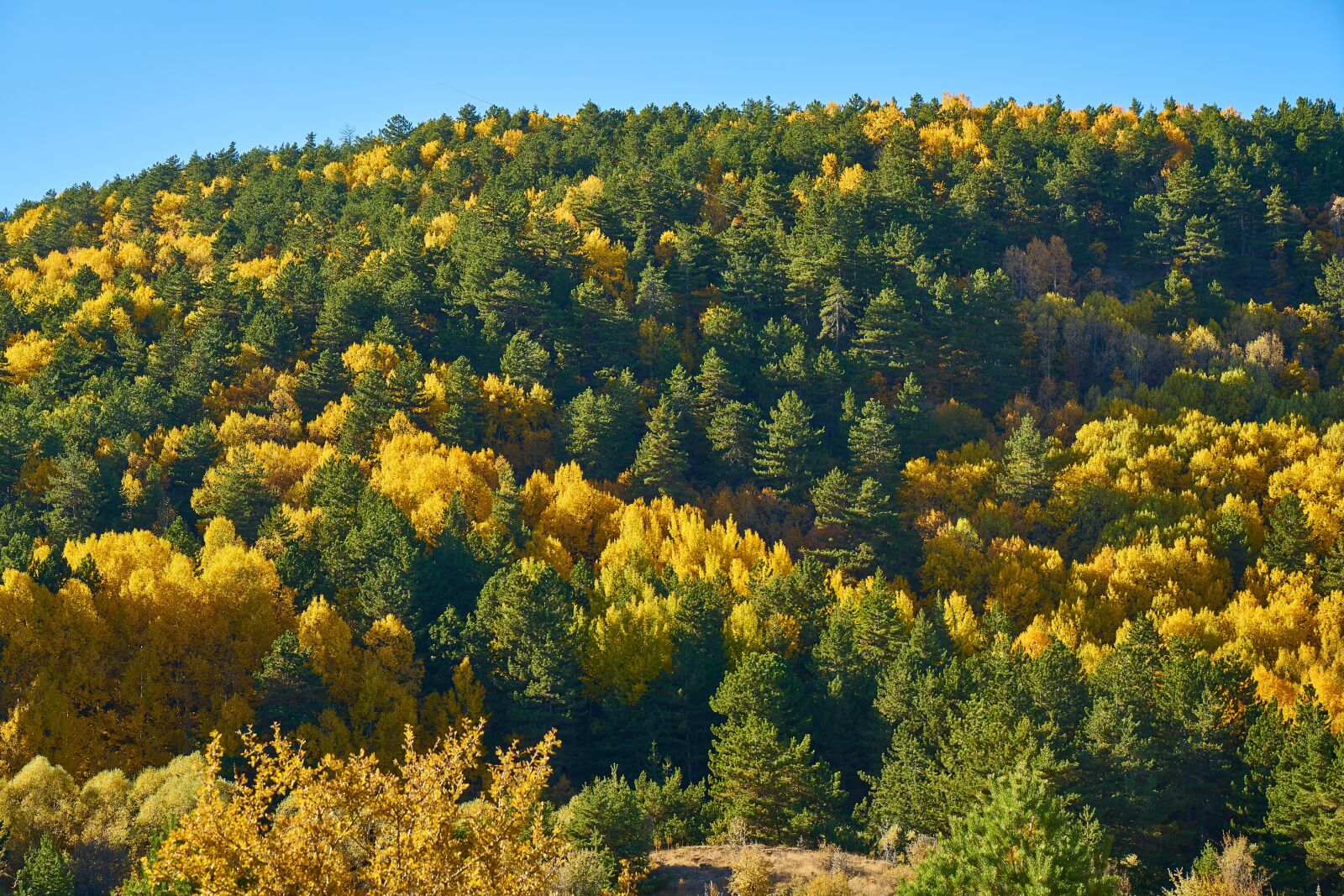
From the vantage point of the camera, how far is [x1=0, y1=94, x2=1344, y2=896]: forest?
3884 cm

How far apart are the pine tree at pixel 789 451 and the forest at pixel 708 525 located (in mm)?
305

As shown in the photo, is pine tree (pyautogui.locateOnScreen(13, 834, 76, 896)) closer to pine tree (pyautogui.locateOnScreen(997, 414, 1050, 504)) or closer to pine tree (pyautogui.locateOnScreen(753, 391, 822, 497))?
pine tree (pyautogui.locateOnScreen(753, 391, 822, 497))

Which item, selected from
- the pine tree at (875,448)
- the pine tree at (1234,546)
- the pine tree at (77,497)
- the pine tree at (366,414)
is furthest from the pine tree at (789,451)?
the pine tree at (77,497)

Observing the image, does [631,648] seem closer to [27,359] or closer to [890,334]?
[890,334]

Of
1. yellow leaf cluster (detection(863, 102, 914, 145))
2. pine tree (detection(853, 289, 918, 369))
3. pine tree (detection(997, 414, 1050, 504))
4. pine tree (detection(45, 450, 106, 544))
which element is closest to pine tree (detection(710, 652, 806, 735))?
pine tree (detection(997, 414, 1050, 504))

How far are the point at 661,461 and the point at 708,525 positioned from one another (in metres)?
5.19

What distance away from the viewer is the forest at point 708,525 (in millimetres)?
38844

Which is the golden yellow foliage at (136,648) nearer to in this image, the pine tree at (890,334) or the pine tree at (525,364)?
the pine tree at (525,364)

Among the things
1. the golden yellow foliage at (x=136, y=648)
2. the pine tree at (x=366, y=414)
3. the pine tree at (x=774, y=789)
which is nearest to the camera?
the pine tree at (x=774, y=789)

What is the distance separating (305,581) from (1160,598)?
1666 inches

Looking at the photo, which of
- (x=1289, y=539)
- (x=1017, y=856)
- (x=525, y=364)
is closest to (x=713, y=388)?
(x=525, y=364)

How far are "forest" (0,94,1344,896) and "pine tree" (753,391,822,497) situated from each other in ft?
1.00

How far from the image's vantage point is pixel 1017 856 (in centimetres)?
2648

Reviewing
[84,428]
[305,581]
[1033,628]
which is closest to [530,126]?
[84,428]
